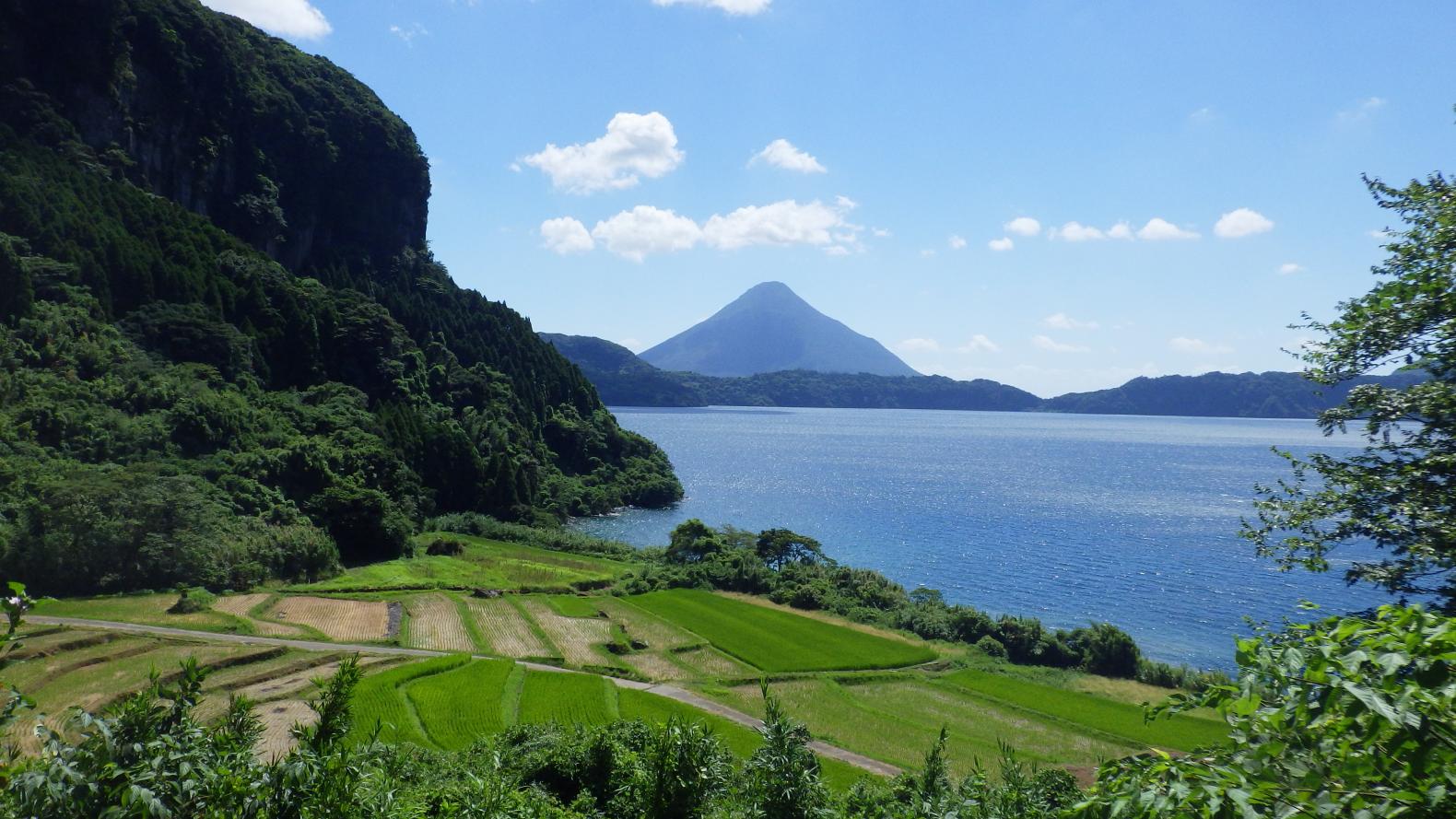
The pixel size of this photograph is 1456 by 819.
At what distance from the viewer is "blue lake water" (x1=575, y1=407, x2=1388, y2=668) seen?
53625mm

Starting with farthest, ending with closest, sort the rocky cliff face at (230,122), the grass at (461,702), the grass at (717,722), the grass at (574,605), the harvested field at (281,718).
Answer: the rocky cliff face at (230,122) < the grass at (574,605) < the grass at (461,702) < the grass at (717,722) < the harvested field at (281,718)

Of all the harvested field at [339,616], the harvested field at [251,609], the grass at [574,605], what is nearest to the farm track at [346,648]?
the harvested field at [251,609]

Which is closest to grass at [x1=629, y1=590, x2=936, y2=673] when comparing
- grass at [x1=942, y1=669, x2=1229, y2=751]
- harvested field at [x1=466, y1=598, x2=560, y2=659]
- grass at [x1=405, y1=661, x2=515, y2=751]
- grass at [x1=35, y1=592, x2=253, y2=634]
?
grass at [x1=942, y1=669, x2=1229, y2=751]

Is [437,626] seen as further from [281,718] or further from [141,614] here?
[281,718]

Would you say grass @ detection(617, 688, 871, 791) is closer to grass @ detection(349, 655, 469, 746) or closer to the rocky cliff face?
grass @ detection(349, 655, 469, 746)

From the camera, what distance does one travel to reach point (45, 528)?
37344 mm

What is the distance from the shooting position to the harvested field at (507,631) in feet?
121

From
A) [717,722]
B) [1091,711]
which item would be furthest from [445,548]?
[1091,711]

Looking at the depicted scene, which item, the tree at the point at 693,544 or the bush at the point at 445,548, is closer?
the tree at the point at 693,544

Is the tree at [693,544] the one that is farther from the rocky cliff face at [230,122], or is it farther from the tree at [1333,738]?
the rocky cliff face at [230,122]

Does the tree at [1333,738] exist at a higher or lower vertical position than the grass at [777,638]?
higher

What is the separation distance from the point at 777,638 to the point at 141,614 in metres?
30.8

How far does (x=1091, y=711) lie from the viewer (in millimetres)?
34281

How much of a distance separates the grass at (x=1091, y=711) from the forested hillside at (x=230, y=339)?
4016cm
